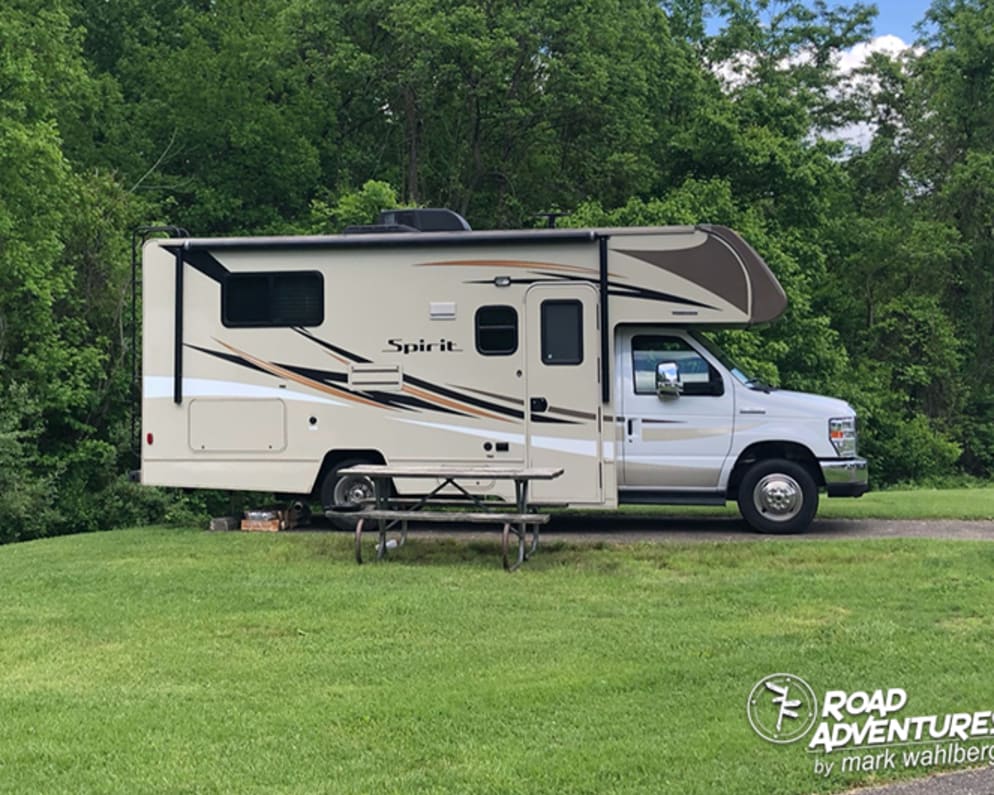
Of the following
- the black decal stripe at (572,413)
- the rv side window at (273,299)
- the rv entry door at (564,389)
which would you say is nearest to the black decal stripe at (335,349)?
A: the rv side window at (273,299)

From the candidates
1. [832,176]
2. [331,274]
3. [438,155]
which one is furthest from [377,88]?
[331,274]

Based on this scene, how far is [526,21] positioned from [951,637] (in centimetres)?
2134

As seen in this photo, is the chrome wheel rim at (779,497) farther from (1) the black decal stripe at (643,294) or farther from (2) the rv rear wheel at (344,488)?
(2) the rv rear wheel at (344,488)

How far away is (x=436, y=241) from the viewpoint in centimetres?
1014

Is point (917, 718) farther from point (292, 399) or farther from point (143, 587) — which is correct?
point (292, 399)

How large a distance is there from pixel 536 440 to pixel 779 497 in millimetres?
2422

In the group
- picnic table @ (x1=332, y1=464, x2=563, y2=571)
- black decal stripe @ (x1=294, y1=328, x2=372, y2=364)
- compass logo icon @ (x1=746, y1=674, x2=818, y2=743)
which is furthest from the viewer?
black decal stripe @ (x1=294, y1=328, x2=372, y2=364)

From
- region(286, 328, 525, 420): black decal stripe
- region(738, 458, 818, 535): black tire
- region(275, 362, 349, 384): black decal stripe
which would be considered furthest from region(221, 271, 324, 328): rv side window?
region(738, 458, 818, 535): black tire

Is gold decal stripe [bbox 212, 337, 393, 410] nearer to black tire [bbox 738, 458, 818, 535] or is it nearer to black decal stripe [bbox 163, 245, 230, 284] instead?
black decal stripe [bbox 163, 245, 230, 284]

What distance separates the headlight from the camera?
9.90 metres

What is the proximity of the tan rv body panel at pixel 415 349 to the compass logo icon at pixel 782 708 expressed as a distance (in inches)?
194

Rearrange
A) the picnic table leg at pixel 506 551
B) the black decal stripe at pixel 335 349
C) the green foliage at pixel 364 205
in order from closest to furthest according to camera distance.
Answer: the picnic table leg at pixel 506 551, the black decal stripe at pixel 335 349, the green foliage at pixel 364 205

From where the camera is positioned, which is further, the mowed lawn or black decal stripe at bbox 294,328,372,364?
black decal stripe at bbox 294,328,372,364

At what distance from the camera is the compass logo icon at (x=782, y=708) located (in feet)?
14.4
